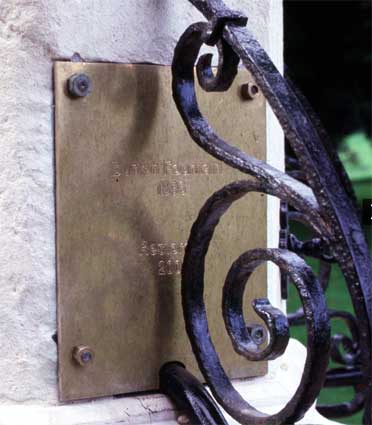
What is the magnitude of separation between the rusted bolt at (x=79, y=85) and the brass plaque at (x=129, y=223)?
10mm

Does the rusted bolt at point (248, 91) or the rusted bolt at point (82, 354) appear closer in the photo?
the rusted bolt at point (82, 354)

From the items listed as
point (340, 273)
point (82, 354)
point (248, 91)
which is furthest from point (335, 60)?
point (82, 354)

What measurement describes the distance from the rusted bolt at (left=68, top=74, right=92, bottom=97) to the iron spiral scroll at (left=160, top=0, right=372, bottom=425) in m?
0.15

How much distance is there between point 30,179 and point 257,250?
1.25 ft

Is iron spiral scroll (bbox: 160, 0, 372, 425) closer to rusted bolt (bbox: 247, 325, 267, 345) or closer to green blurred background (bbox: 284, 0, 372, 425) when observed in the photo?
rusted bolt (bbox: 247, 325, 267, 345)

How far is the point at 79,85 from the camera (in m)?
1.62

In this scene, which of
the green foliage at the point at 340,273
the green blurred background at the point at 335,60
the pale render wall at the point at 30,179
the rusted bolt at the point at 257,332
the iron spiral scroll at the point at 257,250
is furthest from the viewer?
the green blurred background at the point at 335,60

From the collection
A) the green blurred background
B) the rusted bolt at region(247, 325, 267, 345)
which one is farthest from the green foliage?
the rusted bolt at region(247, 325, 267, 345)

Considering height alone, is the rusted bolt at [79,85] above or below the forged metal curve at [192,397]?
above

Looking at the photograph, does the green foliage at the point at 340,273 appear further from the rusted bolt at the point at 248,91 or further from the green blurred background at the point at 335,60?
the rusted bolt at the point at 248,91

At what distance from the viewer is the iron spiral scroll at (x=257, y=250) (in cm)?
134

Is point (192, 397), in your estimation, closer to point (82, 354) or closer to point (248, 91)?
point (82, 354)

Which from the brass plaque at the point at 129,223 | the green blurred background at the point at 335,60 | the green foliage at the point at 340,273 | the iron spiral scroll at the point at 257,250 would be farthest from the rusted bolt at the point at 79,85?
the green blurred background at the point at 335,60

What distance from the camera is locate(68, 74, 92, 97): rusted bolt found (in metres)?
1.61
